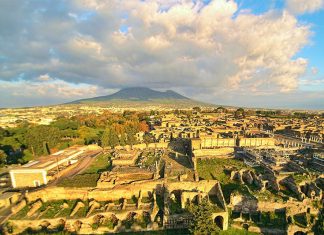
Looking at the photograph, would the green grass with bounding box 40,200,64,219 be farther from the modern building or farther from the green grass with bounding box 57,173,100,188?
the modern building

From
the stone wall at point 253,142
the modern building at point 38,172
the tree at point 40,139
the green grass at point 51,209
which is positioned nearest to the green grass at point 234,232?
the green grass at point 51,209

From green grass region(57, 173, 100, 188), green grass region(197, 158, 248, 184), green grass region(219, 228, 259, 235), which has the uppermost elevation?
green grass region(197, 158, 248, 184)

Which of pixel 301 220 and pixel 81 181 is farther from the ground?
pixel 81 181

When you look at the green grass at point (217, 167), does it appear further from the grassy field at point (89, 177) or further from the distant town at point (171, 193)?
the grassy field at point (89, 177)

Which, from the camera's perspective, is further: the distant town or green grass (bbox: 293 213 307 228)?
the distant town

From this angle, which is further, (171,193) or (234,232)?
(171,193)

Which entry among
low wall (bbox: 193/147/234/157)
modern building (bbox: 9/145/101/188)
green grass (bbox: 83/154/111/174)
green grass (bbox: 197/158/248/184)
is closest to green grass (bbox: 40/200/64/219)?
modern building (bbox: 9/145/101/188)

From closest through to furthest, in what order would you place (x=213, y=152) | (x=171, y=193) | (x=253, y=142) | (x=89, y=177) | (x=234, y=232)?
1. (x=234, y=232)
2. (x=171, y=193)
3. (x=89, y=177)
4. (x=213, y=152)
5. (x=253, y=142)

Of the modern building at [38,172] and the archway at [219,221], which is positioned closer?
the archway at [219,221]

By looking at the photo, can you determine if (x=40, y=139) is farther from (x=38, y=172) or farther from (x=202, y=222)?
(x=202, y=222)

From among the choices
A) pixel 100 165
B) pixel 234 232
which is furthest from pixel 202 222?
pixel 100 165

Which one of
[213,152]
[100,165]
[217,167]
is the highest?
[213,152]

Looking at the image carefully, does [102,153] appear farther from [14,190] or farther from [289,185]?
[289,185]
